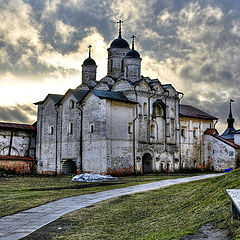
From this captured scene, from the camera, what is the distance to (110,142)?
33.7 metres

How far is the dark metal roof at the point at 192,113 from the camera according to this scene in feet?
140

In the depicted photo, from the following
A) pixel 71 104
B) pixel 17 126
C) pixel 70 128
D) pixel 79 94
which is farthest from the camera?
pixel 17 126

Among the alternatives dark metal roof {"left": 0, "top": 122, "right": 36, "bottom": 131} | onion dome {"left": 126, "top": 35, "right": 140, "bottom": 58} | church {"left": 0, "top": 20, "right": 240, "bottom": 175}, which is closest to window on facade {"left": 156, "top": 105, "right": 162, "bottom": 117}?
church {"left": 0, "top": 20, "right": 240, "bottom": 175}

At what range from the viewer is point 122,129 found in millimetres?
34875

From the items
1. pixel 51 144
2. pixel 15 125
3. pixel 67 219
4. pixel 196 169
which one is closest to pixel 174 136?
pixel 196 169

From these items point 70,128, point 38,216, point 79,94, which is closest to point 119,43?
point 79,94

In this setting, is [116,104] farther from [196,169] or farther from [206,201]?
[206,201]

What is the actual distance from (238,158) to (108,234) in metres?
33.5

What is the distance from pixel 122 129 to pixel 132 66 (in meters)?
6.40

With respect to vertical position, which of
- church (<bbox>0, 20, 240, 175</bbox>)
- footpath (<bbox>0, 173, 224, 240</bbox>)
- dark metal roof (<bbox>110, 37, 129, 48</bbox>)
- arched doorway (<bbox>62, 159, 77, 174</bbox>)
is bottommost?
footpath (<bbox>0, 173, 224, 240</bbox>)

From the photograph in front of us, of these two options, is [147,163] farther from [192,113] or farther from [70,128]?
[192,113]

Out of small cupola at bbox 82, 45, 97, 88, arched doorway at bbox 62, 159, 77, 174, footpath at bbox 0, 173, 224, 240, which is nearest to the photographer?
footpath at bbox 0, 173, 224, 240

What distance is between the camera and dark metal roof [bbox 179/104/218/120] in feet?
140

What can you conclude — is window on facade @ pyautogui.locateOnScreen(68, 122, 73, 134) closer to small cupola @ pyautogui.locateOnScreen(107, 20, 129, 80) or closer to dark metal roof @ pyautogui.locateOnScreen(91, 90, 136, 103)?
dark metal roof @ pyautogui.locateOnScreen(91, 90, 136, 103)
